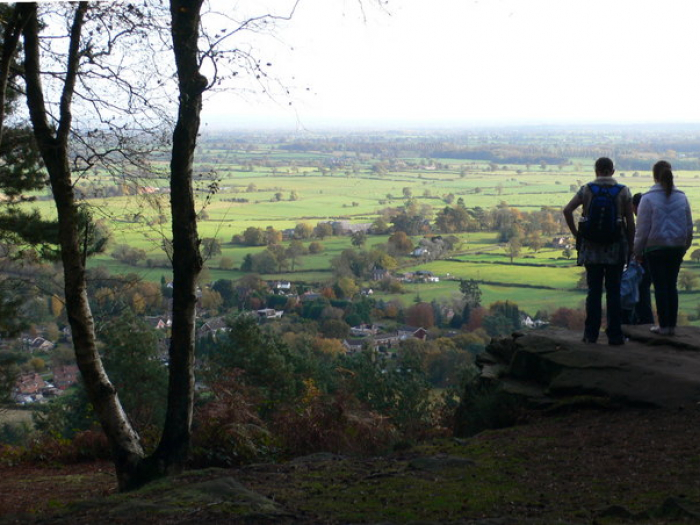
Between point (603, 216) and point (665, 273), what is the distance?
3.39 ft

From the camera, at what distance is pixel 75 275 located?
6.50 meters

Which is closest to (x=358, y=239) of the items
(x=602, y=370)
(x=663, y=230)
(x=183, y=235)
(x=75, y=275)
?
(x=663, y=230)

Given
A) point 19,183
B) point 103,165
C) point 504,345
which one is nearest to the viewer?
point 103,165

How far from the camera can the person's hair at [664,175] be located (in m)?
7.46

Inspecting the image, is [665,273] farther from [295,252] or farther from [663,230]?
[295,252]

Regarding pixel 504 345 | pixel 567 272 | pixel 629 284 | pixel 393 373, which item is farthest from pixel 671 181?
pixel 567 272

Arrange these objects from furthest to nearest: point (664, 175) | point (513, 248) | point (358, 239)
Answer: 1. point (358, 239)
2. point (513, 248)
3. point (664, 175)

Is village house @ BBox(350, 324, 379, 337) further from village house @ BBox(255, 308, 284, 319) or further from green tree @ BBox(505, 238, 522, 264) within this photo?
green tree @ BBox(505, 238, 522, 264)

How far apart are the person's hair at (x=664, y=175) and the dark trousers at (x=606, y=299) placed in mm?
946

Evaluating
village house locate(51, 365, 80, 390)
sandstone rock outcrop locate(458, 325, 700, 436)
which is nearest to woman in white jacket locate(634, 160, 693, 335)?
sandstone rock outcrop locate(458, 325, 700, 436)

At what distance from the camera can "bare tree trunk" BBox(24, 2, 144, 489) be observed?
21.1 ft

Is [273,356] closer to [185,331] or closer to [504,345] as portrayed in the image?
[504,345]

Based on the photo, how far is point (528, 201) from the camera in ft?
169

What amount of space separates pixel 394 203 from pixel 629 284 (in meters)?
50.0
